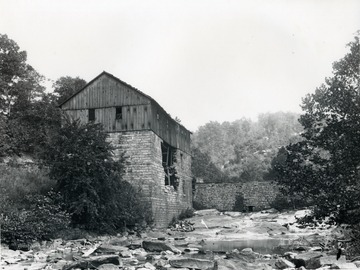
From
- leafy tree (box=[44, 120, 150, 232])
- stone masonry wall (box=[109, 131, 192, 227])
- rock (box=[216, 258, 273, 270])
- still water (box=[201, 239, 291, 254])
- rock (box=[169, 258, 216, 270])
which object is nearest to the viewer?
rock (box=[216, 258, 273, 270])

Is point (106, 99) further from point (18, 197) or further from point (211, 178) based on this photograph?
point (211, 178)

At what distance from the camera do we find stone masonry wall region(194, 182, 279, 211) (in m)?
32.9

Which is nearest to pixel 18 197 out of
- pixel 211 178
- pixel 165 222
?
pixel 165 222

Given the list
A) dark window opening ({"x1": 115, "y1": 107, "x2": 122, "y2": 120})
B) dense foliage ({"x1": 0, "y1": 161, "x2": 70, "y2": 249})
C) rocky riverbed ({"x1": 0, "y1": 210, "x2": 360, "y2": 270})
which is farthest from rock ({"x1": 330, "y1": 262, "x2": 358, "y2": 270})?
dark window opening ({"x1": 115, "y1": 107, "x2": 122, "y2": 120})

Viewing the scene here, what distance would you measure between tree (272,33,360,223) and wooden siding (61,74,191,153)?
46.3ft

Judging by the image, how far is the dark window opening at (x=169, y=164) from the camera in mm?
27203

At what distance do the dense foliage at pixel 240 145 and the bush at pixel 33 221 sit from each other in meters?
31.0

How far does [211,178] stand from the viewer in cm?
4784

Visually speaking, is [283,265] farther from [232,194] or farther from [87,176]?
[232,194]

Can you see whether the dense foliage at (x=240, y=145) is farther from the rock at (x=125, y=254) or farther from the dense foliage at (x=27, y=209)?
the rock at (x=125, y=254)

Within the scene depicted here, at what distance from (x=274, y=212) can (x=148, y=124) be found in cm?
1300

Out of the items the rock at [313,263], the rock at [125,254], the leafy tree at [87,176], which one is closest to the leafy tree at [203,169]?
the leafy tree at [87,176]

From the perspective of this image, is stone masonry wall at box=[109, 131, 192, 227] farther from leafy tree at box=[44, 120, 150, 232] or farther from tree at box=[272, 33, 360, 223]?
tree at box=[272, 33, 360, 223]

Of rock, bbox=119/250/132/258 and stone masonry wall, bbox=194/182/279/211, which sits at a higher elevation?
stone masonry wall, bbox=194/182/279/211
